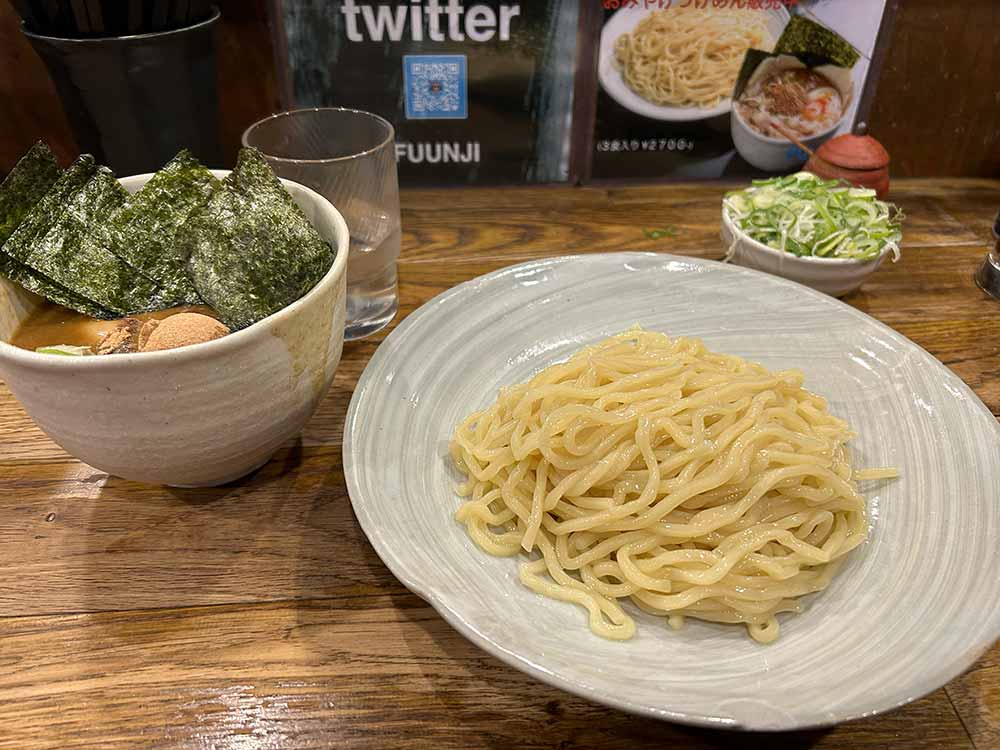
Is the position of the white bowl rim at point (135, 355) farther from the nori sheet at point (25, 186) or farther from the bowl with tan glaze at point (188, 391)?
the nori sheet at point (25, 186)

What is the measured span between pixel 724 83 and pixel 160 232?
203 centimetres

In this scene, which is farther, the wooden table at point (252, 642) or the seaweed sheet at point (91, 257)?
the seaweed sheet at point (91, 257)

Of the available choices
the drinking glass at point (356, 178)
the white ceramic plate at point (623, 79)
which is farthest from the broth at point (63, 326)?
the white ceramic plate at point (623, 79)

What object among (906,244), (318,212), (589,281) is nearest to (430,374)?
(318,212)

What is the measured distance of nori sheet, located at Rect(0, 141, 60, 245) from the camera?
1303 mm

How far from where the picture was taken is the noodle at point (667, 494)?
3.87ft

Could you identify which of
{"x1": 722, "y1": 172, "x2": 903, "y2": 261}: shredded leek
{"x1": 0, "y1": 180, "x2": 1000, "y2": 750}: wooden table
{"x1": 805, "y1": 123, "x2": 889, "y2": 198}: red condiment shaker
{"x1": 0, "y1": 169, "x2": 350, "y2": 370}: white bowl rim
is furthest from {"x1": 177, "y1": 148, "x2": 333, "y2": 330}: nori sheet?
{"x1": 805, "y1": 123, "x2": 889, "y2": 198}: red condiment shaker

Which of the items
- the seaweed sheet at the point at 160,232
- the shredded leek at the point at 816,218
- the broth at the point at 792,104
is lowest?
the shredded leek at the point at 816,218

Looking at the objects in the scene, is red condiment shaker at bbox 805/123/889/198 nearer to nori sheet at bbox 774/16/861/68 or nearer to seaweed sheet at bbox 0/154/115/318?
nori sheet at bbox 774/16/861/68

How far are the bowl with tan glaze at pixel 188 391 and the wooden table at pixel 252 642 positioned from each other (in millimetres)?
159

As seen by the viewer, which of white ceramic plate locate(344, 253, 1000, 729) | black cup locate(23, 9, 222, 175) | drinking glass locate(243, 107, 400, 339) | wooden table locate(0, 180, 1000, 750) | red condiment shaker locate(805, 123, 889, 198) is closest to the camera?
white ceramic plate locate(344, 253, 1000, 729)

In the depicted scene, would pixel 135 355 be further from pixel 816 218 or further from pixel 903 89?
pixel 903 89

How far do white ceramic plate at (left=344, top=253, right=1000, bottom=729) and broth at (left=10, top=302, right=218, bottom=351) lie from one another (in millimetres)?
415

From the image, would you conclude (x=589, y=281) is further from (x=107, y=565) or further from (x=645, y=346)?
(x=107, y=565)
